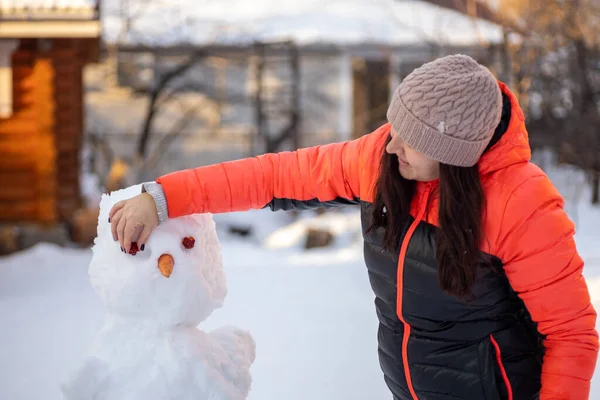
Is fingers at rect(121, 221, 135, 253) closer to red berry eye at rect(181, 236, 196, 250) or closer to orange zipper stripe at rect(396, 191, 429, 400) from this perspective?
red berry eye at rect(181, 236, 196, 250)

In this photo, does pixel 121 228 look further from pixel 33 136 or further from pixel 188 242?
pixel 33 136

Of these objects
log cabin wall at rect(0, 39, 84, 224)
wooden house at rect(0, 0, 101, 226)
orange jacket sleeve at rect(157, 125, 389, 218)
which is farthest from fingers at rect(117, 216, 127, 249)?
log cabin wall at rect(0, 39, 84, 224)

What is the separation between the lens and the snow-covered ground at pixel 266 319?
12.4 ft

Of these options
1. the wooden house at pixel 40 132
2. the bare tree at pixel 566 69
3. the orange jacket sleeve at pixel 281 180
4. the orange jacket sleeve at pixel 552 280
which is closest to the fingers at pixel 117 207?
the orange jacket sleeve at pixel 281 180

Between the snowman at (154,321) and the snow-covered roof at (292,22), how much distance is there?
15.1 metres

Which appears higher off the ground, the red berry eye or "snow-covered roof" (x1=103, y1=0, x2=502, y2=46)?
the red berry eye

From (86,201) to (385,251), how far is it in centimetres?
1016

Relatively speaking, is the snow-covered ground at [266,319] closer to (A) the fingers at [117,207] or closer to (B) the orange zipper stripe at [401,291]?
(A) the fingers at [117,207]

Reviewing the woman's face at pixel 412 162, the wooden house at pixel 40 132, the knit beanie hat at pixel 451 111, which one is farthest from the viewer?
the wooden house at pixel 40 132

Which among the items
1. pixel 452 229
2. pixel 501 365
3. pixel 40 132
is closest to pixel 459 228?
pixel 452 229

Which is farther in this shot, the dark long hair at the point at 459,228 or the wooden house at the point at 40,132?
the wooden house at the point at 40,132

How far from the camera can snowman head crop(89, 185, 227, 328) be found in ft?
7.18

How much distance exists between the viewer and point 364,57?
62.1ft

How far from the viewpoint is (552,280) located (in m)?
1.79
